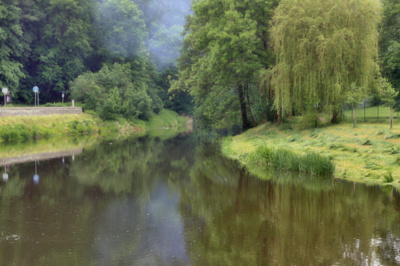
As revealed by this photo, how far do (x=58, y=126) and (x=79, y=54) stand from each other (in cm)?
2659

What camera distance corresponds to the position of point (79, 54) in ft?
243

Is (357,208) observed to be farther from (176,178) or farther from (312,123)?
(312,123)

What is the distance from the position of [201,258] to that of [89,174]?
14258mm

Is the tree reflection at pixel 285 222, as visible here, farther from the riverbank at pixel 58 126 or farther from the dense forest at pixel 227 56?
the riverbank at pixel 58 126

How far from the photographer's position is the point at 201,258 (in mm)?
9836

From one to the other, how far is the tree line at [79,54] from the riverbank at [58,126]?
7.58ft

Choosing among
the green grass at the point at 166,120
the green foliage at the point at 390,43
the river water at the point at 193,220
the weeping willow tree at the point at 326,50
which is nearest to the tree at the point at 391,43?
the green foliage at the point at 390,43

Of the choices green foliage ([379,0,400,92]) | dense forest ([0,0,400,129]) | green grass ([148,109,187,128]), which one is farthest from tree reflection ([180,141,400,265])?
green grass ([148,109,187,128])

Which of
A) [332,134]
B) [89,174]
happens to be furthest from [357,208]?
[332,134]

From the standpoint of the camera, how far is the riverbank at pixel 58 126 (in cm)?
4428

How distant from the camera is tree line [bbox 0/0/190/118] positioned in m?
60.6

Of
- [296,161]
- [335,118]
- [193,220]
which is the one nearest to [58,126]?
[335,118]

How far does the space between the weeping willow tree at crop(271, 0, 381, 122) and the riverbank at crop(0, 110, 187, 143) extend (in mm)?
27921

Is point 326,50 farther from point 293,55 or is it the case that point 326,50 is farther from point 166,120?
point 166,120
